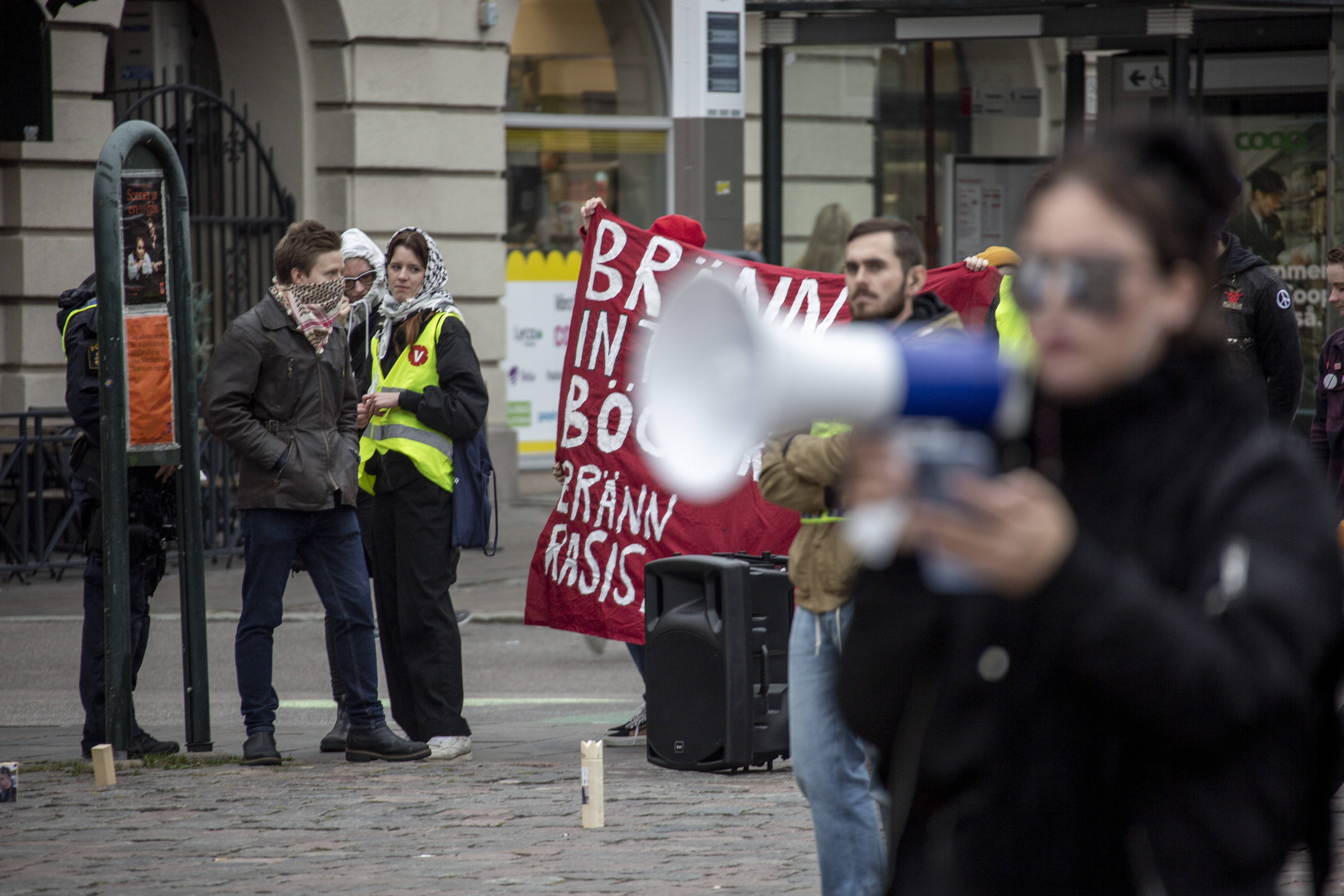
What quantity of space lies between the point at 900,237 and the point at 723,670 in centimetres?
257

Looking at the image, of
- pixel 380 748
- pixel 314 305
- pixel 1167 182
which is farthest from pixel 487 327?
pixel 1167 182

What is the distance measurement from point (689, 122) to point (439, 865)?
4863 millimetres

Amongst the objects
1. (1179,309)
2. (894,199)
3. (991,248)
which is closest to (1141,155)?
(1179,309)

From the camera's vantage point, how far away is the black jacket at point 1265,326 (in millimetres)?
6508

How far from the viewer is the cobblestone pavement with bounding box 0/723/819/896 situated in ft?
16.1

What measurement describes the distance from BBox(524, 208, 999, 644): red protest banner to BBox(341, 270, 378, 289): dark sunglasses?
99cm

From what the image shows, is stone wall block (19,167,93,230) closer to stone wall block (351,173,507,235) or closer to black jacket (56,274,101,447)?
stone wall block (351,173,507,235)

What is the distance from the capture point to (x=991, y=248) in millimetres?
6777

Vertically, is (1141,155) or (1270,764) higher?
(1141,155)

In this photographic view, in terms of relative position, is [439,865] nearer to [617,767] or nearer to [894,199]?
[617,767]

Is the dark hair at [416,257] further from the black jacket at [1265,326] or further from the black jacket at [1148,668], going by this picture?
the black jacket at [1148,668]

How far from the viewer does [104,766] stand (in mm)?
6238

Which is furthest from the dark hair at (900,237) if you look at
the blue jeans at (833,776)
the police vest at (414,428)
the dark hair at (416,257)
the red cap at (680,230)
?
the red cap at (680,230)

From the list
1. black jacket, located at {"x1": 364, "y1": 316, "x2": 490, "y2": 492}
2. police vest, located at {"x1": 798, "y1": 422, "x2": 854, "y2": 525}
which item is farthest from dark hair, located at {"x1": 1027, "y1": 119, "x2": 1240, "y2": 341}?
black jacket, located at {"x1": 364, "y1": 316, "x2": 490, "y2": 492}
